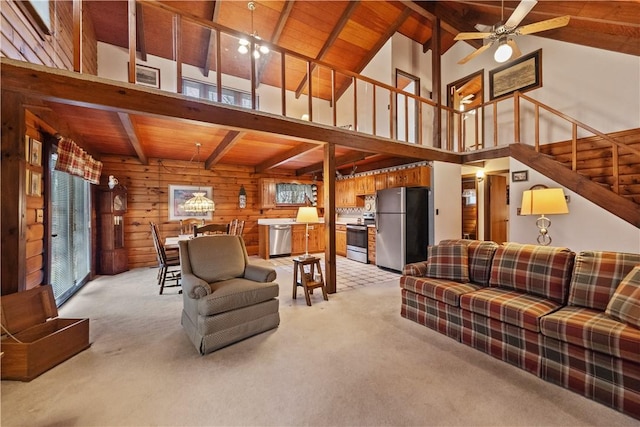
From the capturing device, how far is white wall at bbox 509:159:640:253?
380 cm

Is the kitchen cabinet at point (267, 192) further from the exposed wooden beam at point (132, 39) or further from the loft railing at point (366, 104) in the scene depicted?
the exposed wooden beam at point (132, 39)

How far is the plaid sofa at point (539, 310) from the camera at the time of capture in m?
1.63

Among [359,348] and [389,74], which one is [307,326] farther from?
[389,74]

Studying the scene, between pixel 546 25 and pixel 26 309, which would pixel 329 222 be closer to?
pixel 26 309

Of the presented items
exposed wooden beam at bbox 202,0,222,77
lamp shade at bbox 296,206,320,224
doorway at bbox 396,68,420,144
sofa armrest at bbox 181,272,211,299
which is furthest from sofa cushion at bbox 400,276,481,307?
exposed wooden beam at bbox 202,0,222,77

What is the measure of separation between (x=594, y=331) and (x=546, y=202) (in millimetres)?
2064

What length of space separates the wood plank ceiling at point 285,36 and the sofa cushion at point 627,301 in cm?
374

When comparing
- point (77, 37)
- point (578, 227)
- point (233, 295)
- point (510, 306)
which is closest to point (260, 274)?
point (233, 295)

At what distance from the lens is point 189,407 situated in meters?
1.65

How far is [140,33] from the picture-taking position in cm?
514

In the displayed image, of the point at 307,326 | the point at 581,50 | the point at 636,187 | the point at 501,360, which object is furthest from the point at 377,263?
the point at 581,50

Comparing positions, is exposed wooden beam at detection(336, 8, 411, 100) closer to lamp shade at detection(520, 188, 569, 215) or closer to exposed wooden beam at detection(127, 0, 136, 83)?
lamp shade at detection(520, 188, 569, 215)

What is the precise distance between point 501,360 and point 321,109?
7024 millimetres

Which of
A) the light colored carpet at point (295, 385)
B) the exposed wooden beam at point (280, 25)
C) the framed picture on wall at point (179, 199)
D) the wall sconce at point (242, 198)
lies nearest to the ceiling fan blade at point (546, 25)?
the light colored carpet at point (295, 385)
